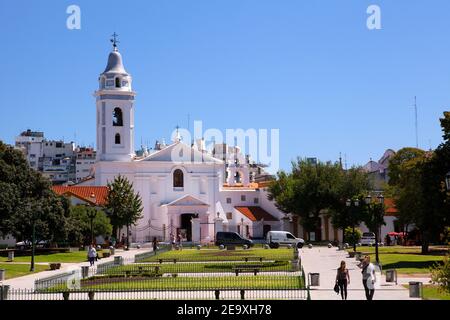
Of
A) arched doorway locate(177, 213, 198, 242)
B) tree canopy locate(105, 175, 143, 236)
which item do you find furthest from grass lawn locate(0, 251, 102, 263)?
arched doorway locate(177, 213, 198, 242)

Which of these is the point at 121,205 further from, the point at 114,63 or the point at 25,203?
the point at 25,203

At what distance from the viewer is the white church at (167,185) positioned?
86.4m

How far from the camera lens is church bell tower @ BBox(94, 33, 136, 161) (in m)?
87.8

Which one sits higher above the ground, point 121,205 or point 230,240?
point 121,205

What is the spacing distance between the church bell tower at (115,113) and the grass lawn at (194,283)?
181ft

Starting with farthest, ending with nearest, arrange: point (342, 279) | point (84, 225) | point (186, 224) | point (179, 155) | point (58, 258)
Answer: point (179, 155), point (186, 224), point (84, 225), point (58, 258), point (342, 279)

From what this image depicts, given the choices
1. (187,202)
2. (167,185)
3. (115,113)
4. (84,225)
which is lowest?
(84,225)

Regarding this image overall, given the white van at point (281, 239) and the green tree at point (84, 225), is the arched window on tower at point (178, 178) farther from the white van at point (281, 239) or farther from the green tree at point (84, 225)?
the white van at point (281, 239)

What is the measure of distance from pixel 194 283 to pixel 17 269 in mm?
16023

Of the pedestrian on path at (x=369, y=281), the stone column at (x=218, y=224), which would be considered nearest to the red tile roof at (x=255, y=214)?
the stone column at (x=218, y=224)

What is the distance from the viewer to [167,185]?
89.8 meters

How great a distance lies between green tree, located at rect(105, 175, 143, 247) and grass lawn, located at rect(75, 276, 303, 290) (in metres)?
43.8

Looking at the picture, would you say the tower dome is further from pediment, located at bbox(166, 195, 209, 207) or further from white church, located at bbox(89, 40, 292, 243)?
pediment, located at bbox(166, 195, 209, 207)

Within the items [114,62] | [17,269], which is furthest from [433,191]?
[114,62]
